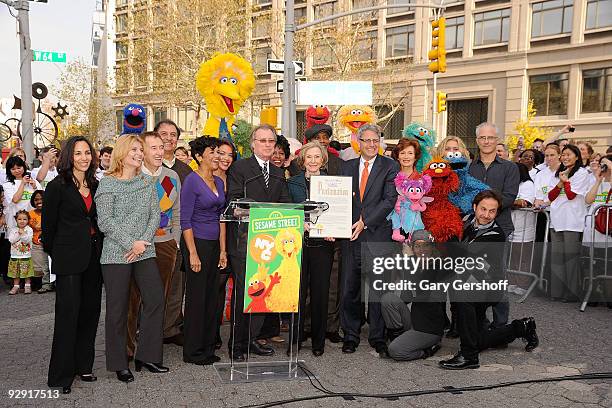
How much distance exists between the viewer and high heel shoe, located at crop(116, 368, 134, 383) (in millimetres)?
4633

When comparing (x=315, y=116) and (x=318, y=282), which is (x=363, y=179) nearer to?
(x=318, y=282)

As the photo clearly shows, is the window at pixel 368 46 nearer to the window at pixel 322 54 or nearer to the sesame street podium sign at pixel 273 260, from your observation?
the window at pixel 322 54

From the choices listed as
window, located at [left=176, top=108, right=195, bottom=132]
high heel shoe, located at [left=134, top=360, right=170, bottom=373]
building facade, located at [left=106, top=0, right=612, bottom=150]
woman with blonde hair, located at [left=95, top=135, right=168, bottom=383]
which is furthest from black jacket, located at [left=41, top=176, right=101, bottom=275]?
window, located at [left=176, top=108, right=195, bottom=132]

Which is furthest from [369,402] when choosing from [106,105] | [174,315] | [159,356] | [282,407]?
[106,105]

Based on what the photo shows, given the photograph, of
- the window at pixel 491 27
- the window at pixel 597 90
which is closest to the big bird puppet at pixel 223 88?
the window at pixel 597 90

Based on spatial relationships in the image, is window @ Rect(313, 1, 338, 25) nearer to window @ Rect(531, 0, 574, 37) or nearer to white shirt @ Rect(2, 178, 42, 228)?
window @ Rect(531, 0, 574, 37)

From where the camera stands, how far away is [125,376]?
4.63 m

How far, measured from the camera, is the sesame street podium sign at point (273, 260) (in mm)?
4562

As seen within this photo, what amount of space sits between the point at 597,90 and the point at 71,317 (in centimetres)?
3017

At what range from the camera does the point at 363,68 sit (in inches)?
1237

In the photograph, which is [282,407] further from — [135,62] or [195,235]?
[135,62]

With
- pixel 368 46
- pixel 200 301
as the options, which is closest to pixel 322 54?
pixel 368 46

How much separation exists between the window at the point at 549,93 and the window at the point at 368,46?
9.36 metres

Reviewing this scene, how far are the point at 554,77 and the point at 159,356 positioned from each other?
30199 mm
